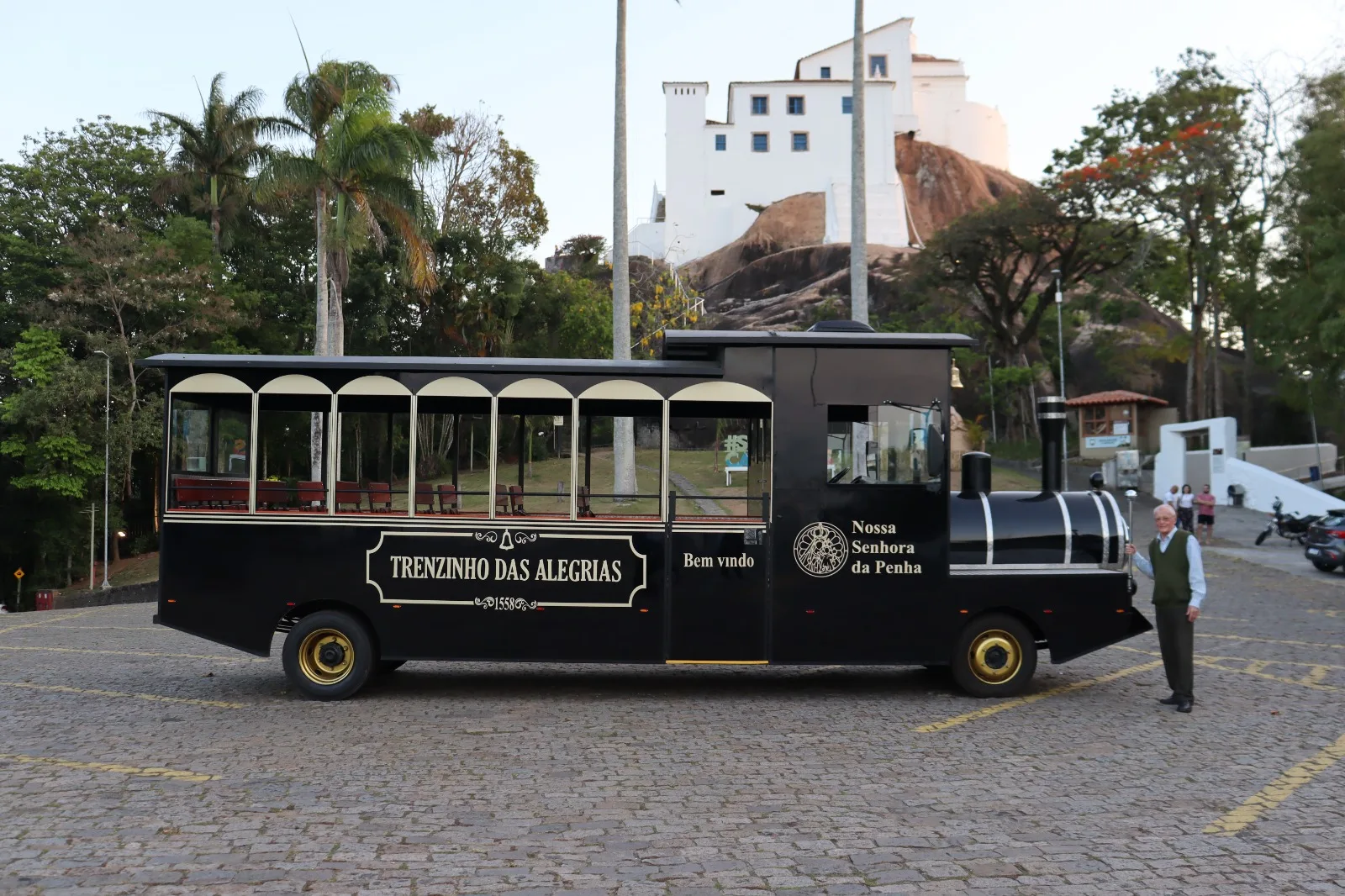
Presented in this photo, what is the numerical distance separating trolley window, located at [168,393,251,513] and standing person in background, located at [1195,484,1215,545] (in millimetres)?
24239

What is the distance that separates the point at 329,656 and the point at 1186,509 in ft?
77.0

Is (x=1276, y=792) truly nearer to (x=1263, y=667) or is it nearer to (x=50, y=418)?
(x=1263, y=667)

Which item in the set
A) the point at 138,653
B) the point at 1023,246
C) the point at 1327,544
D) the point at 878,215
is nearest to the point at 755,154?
the point at 878,215

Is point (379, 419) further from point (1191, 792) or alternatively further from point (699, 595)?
point (1191, 792)

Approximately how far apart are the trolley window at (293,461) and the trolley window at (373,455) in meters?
0.16

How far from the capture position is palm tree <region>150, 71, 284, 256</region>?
41.1 meters

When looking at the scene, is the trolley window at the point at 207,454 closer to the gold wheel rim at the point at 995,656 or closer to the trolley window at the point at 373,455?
the trolley window at the point at 373,455

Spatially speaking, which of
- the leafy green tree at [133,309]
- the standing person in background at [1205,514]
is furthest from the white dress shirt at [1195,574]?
the leafy green tree at [133,309]

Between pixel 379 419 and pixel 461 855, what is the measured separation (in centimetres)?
513

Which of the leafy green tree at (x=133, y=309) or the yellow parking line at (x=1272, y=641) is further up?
the leafy green tree at (x=133, y=309)

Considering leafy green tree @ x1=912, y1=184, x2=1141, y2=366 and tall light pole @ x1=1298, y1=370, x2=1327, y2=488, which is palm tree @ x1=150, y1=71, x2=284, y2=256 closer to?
leafy green tree @ x1=912, y1=184, x2=1141, y2=366

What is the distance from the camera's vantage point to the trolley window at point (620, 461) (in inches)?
370

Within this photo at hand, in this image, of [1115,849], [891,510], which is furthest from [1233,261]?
[1115,849]

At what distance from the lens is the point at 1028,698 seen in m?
9.65
